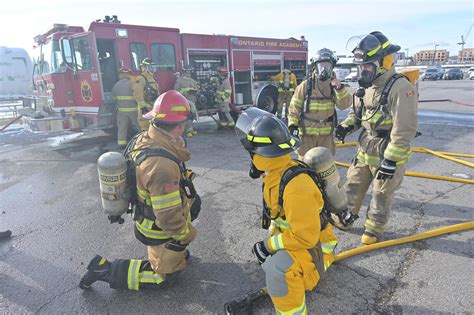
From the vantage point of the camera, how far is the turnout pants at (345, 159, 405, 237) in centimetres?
314

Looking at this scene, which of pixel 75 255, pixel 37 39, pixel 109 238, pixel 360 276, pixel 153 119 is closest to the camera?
pixel 153 119

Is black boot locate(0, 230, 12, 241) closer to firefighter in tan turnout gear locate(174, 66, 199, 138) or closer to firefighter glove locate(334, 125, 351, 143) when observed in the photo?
firefighter glove locate(334, 125, 351, 143)

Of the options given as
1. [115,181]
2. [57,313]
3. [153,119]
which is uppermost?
[153,119]

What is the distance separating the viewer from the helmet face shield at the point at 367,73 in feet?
10.0

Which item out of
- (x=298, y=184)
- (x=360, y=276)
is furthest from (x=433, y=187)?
(x=298, y=184)

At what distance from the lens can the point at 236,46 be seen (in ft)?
33.0

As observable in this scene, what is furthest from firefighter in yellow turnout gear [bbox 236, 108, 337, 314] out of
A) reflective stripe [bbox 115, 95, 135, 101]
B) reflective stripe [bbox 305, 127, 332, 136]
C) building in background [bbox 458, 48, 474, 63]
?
building in background [bbox 458, 48, 474, 63]

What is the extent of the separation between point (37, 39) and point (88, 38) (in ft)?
6.90

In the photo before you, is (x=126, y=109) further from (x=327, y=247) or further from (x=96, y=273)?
(x=327, y=247)

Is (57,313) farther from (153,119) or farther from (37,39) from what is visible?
(37,39)

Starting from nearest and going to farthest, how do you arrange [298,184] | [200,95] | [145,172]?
[298,184] < [145,172] < [200,95]

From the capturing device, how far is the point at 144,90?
7273 mm

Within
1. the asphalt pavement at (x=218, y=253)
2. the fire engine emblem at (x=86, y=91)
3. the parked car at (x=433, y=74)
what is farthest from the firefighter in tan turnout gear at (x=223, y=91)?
the parked car at (x=433, y=74)

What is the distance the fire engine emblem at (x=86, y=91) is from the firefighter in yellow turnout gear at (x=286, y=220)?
6.40 meters
